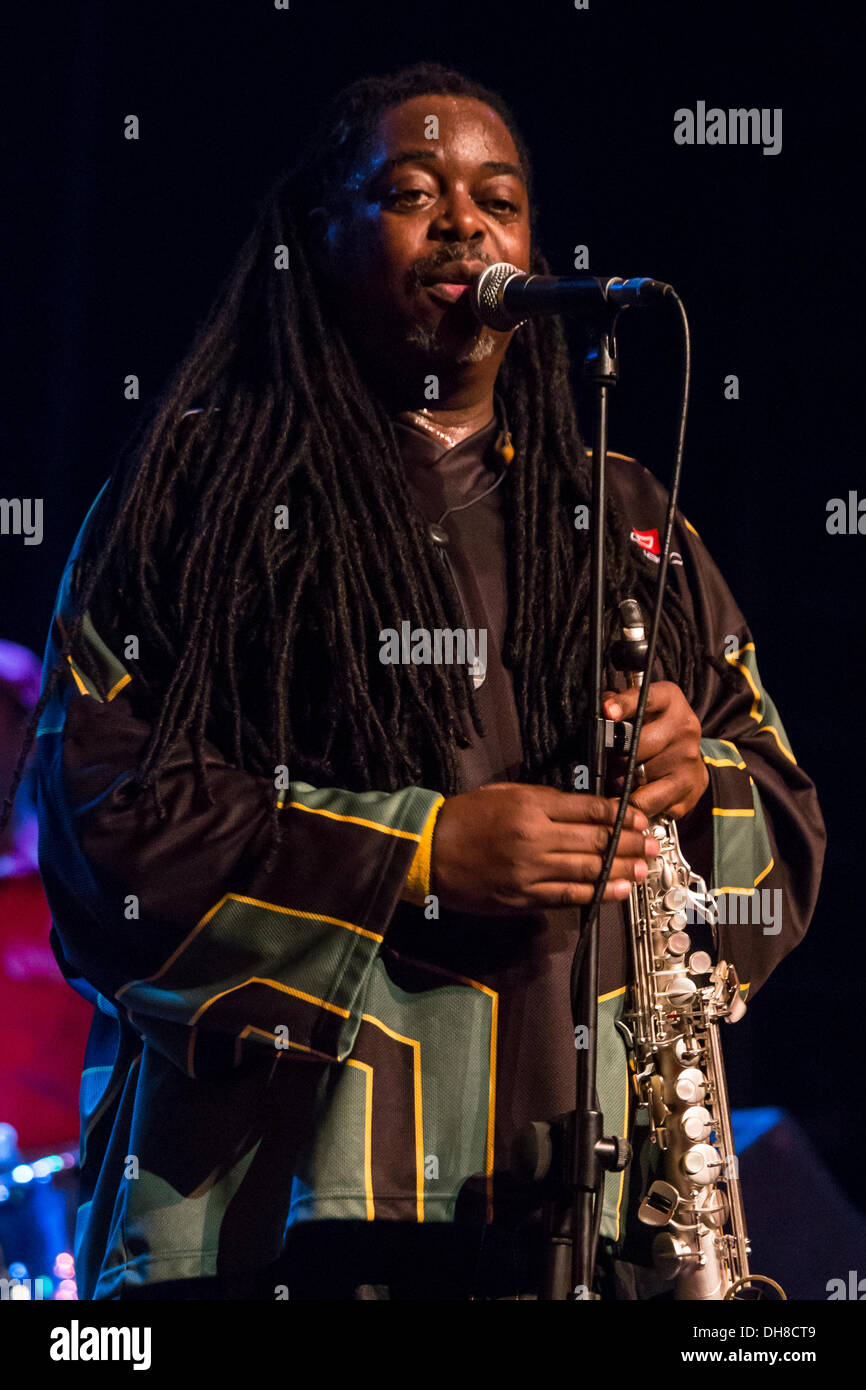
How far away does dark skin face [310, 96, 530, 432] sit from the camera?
191 centimetres

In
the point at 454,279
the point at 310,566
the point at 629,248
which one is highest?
the point at 629,248

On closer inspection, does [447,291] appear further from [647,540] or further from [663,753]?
[663,753]

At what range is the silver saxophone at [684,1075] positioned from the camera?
71.2 inches

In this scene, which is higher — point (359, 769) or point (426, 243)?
point (426, 243)

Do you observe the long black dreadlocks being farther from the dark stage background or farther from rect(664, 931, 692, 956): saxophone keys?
the dark stage background

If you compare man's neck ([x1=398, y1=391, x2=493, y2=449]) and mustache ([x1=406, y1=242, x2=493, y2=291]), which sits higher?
mustache ([x1=406, y1=242, x2=493, y2=291])

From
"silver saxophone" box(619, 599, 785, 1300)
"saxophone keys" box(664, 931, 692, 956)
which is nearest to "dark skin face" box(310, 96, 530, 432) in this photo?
"silver saxophone" box(619, 599, 785, 1300)

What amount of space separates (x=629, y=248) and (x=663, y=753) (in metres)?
1.65

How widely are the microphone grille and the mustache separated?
132 mm

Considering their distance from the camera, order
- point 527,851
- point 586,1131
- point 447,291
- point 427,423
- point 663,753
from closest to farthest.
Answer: point 586,1131
point 527,851
point 663,753
point 447,291
point 427,423

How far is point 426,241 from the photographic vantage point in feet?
6.28

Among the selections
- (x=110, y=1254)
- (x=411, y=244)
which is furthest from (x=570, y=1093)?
(x=411, y=244)

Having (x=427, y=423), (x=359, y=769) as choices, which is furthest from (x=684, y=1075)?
(x=427, y=423)
